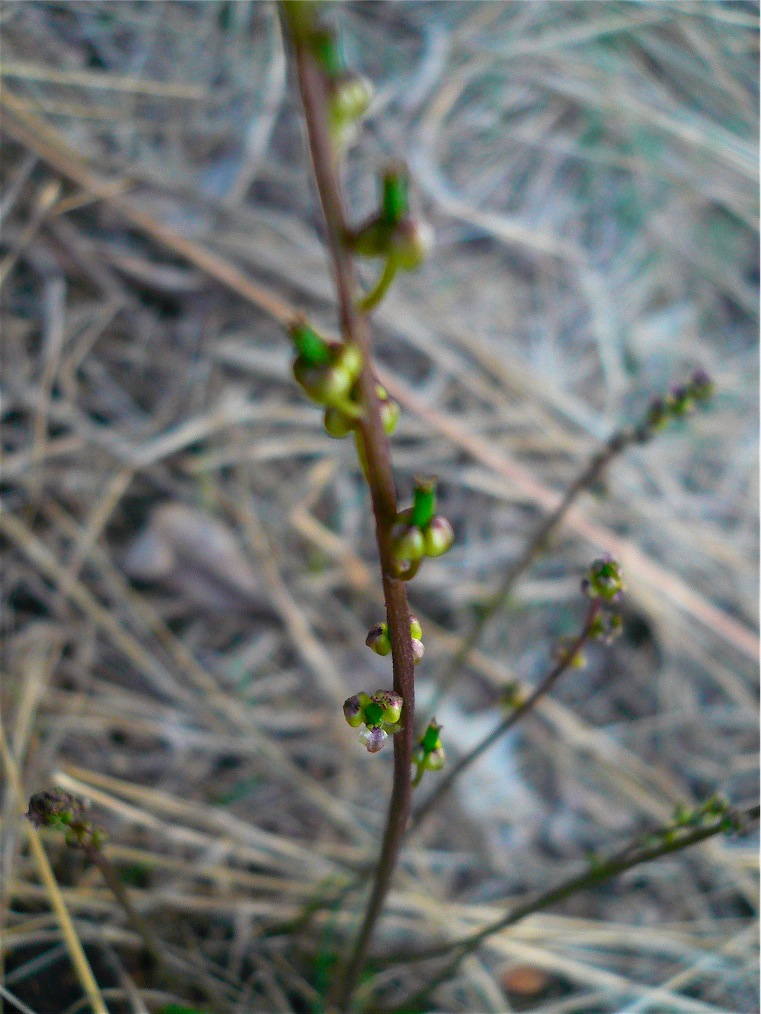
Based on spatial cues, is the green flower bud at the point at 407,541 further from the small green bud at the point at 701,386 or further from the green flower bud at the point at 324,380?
the small green bud at the point at 701,386

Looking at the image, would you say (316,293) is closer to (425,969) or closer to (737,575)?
(737,575)

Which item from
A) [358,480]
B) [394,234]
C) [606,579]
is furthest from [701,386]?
[358,480]

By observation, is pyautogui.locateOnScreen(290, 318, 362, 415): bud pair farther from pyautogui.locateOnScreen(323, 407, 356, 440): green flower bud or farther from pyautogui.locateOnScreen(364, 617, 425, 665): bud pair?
pyautogui.locateOnScreen(364, 617, 425, 665): bud pair

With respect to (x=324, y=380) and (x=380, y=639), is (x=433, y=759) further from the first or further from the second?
(x=324, y=380)

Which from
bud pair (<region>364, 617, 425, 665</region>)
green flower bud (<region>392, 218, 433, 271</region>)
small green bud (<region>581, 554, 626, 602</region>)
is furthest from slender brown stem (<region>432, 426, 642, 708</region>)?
green flower bud (<region>392, 218, 433, 271</region>)

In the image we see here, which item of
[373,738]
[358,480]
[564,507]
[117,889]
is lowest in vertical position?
[117,889]

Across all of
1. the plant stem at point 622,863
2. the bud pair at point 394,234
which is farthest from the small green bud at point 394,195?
the plant stem at point 622,863

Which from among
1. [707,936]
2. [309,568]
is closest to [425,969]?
[707,936]
